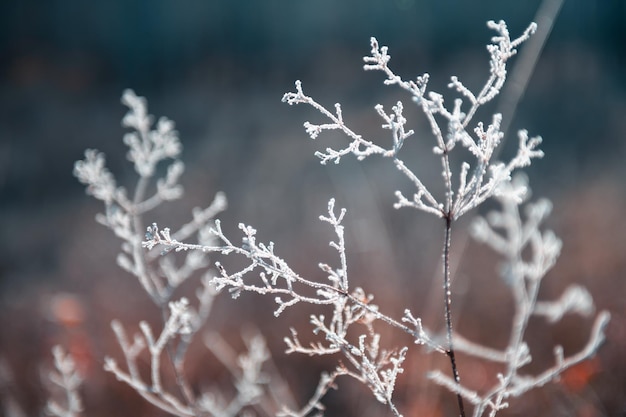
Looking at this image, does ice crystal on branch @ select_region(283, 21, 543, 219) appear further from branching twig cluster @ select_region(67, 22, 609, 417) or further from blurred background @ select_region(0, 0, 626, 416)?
blurred background @ select_region(0, 0, 626, 416)

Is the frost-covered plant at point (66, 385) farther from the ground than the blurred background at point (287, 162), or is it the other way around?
the blurred background at point (287, 162)

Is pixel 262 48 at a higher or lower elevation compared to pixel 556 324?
higher

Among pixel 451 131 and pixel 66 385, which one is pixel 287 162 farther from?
pixel 451 131

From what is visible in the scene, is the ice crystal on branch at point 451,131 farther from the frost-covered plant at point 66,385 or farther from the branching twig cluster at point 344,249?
the frost-covered plant at point 66,385

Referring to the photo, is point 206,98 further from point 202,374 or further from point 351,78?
point 202,374

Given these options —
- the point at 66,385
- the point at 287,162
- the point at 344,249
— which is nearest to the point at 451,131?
the point at 344,249

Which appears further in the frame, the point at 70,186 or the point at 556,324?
the point at 70,186

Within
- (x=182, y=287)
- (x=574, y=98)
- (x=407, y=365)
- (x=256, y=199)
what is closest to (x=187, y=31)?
(x=256, y=199)

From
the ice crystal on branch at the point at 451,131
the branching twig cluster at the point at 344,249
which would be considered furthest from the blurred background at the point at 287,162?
the ice crystal on branch at the point at 451,131

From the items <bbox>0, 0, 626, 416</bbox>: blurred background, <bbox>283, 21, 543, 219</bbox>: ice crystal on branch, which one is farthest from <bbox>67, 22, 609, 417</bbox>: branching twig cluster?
<bbox>0, 0, 626, 416</bbox>: blurred background
